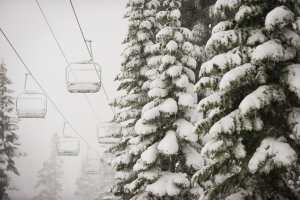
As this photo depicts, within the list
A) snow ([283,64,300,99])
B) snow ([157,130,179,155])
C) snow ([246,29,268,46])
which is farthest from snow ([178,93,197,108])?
snow ([283,64,300,99])

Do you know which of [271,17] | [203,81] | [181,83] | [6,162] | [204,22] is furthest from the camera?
[6,162]

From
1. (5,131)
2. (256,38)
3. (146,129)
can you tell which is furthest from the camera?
(5,131)

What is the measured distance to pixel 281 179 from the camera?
1004 cm

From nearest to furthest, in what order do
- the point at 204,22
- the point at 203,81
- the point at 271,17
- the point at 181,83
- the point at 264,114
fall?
the point at 271,17
the point at 264,114
the point at 203,81
the point at 181,83
the point at 204,22

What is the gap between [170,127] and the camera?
15.6m

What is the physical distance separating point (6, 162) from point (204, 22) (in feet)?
81.8

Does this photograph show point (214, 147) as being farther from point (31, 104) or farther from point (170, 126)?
point (31, 104)

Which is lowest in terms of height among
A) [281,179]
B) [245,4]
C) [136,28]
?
[281,179]

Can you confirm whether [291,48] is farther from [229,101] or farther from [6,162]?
[6,162]

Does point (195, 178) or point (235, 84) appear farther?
point (195, 178)

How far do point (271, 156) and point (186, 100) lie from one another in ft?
20.4

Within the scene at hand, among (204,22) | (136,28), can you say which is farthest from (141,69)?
(204,22)

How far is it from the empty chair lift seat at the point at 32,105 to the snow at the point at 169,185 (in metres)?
12.9

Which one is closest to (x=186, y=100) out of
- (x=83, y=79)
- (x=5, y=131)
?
(x=83, y=79)
